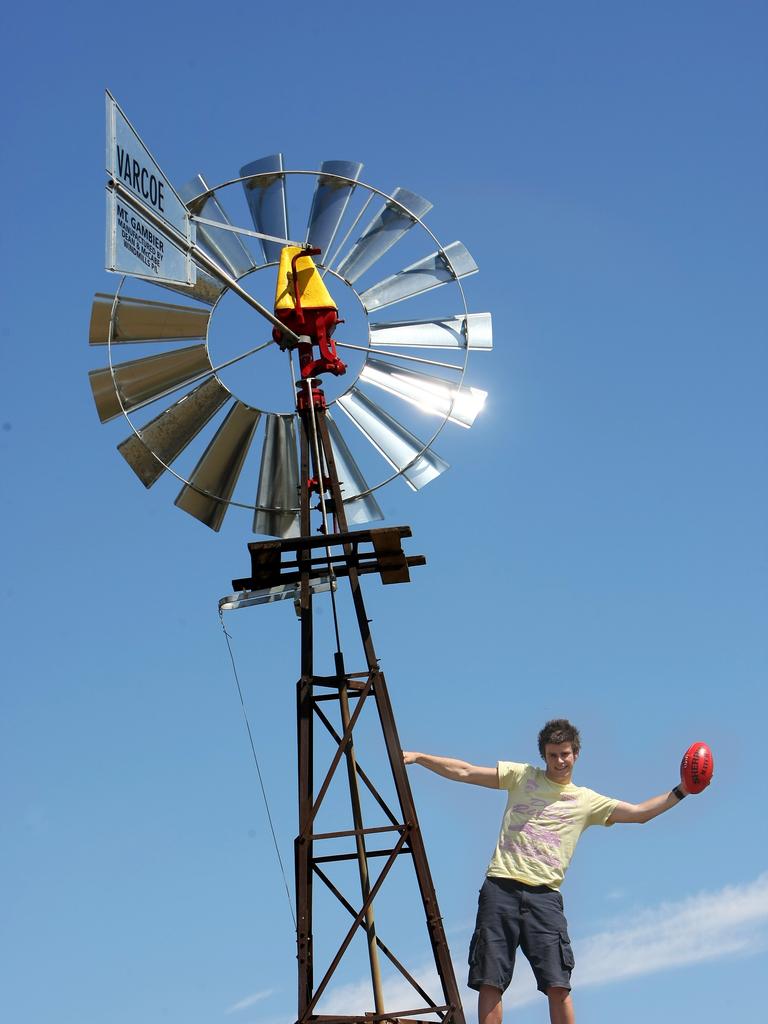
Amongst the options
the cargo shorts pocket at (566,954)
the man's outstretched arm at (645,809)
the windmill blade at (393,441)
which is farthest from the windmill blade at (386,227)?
the cargo shorts pocket at (566,954)

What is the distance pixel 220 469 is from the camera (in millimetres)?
9336

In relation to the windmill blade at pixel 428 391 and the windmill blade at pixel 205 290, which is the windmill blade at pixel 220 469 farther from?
the windmill blade at pixel 428 391

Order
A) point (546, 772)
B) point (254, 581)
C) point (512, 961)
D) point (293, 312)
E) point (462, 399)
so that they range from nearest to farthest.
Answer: point (512, 961) → point (546, 772) → point (254, 581) → point (293, 312) → point (462, 399)

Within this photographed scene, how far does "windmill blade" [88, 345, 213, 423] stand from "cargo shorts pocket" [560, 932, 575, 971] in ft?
15.4

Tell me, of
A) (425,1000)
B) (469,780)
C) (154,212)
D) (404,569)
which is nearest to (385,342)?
(404,569)

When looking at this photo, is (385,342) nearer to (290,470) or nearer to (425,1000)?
(290,470)

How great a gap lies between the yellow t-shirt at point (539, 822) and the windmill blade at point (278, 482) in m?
3.22

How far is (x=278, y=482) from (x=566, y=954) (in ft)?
14.0

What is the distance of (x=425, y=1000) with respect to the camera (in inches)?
295

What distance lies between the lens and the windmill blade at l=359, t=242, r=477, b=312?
9688 mm

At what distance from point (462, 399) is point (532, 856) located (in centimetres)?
398

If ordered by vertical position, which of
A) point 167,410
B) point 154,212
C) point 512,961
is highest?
point 167,410

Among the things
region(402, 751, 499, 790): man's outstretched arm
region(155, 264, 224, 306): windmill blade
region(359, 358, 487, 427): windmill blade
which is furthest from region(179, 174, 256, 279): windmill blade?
region(402, 751, 499, 790): man's outstretched arm

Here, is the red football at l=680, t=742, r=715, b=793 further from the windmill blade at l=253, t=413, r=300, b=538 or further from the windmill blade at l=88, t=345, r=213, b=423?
the windmill blade at l=88, t=345, r=213, b=423
